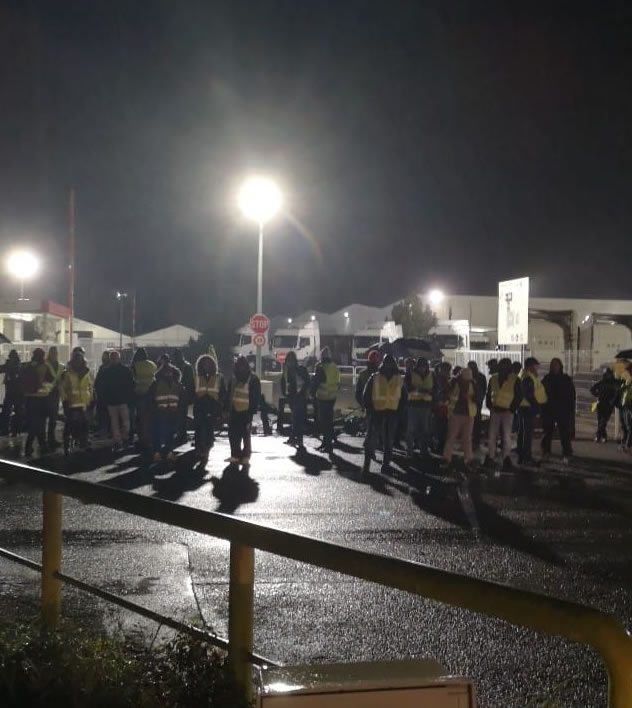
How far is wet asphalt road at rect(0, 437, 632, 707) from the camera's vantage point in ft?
18.3

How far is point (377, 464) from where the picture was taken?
14852mm

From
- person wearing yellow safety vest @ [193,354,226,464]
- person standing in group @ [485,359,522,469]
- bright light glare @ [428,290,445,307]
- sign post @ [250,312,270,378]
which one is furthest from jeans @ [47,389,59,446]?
bright light glare @ [428,290,445,307]

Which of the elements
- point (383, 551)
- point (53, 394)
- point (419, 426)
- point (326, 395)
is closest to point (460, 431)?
point (419, 426)

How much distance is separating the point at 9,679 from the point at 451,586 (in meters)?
1.98

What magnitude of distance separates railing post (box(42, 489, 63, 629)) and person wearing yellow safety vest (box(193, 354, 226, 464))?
30.5 feet

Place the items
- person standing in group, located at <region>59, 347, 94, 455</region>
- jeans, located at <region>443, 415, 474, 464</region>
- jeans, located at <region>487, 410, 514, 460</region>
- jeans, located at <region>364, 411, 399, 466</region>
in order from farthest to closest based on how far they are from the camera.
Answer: person standing in group, located at <region>59, 347, 94, 455</region> < jeans, located at <region>487, 410, 514, 460</region> < jeans, located at <region>443, 415, 474, 464</region> < jeans, located at <region>364, 411, 399, 466</region>

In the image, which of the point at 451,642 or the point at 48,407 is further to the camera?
the point at 48,407

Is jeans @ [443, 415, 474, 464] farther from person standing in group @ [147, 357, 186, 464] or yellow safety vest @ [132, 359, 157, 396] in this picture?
yellow safety vest @ [132, 359, 157, 396]

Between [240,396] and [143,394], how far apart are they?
3031 millimetres

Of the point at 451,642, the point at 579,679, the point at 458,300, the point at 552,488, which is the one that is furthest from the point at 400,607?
the point at 458,300

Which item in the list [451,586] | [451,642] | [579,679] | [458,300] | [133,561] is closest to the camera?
[451,586]

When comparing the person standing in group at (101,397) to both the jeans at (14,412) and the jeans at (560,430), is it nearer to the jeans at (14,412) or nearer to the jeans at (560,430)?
the jeans at (14,412)

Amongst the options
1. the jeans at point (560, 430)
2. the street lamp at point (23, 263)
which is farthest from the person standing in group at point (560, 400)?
the street lamp at point (23, 263)

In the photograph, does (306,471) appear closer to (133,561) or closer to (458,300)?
(133,561)
